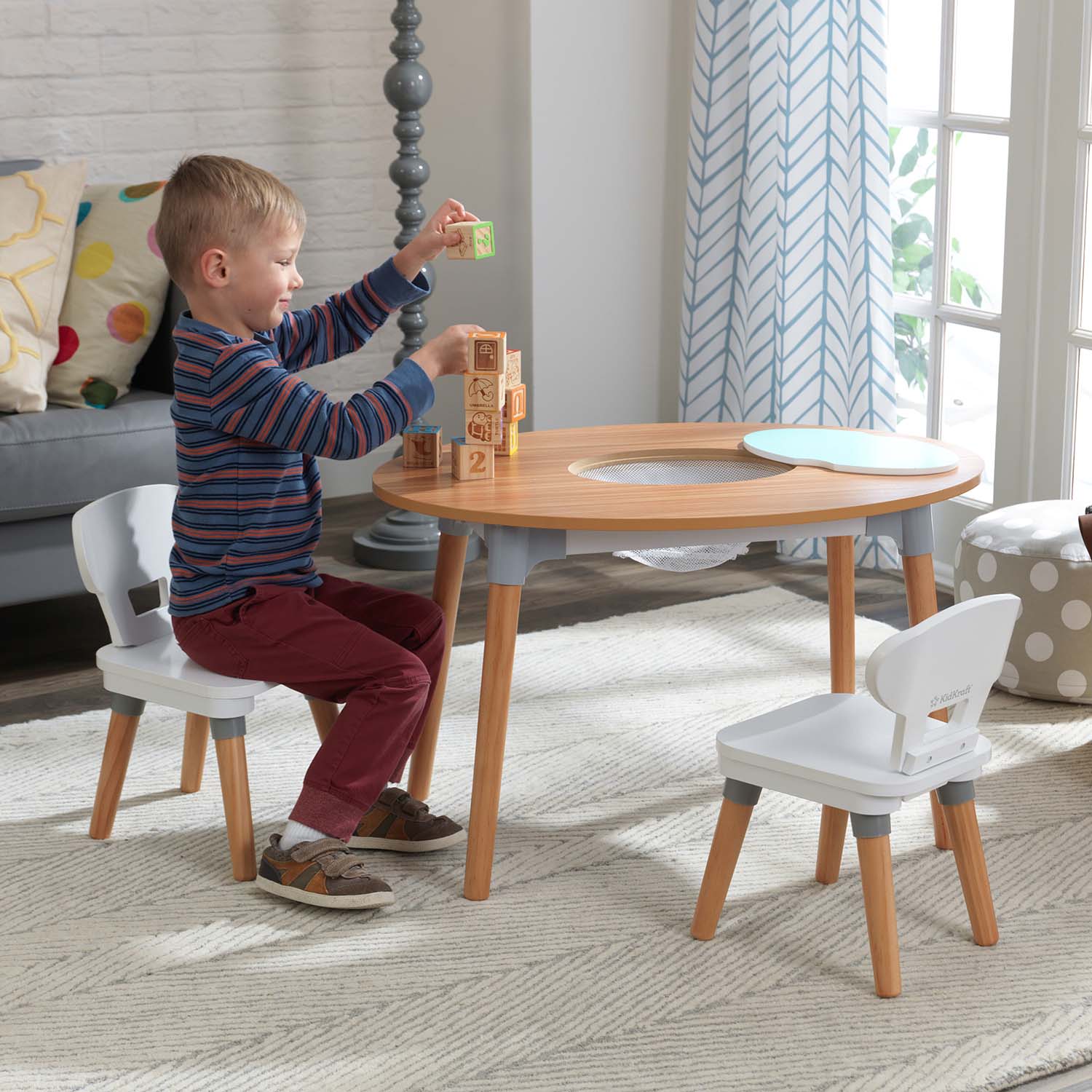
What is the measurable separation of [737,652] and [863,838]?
1.19 meters

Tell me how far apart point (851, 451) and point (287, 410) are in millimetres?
741

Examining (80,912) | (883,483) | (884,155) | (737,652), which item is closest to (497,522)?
(883,483)

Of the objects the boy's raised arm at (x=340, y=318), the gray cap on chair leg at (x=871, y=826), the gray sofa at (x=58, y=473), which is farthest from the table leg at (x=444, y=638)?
the gray sofa at (x=58, y=473)

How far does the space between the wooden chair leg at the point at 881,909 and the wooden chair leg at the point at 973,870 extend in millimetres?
121

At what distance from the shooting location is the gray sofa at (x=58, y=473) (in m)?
2.61

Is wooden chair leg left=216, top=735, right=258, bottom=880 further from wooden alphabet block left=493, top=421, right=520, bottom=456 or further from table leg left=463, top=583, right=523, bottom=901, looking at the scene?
wooden alphabet block left=493, top=421, right=520, bottom=456

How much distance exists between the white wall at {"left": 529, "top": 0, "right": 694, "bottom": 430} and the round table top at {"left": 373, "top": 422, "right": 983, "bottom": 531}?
5.73 ft

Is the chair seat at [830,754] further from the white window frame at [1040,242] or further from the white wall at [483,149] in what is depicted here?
the white wall at [483,149]

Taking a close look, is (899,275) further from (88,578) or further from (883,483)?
(88,578)

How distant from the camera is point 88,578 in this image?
192 centimetres

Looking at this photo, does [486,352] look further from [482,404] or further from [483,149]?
[483,149]

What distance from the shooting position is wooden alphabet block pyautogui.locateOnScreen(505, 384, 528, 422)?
1905 mm

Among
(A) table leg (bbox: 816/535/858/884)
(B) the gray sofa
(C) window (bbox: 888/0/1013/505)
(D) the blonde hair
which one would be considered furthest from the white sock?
(C) window (bbox: 888/0/1013/505)

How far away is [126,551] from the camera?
1.98 m
